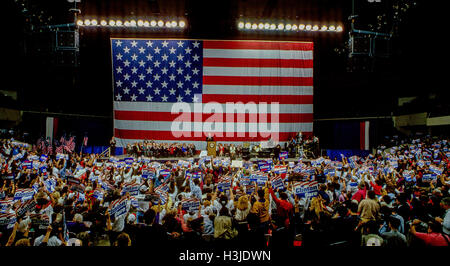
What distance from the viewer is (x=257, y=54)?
19.2 metres

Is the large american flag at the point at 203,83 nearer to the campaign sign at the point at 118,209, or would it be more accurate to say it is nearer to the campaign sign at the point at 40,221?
the campaign sign at the point at 118,209

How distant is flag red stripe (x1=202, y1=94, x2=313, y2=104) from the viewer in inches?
752

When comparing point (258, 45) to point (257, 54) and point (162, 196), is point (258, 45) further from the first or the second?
point (162, 196)

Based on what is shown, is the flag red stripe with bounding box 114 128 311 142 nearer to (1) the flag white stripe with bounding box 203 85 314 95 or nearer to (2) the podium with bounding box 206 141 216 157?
(2) the podium with bounding box 206 141 216 157

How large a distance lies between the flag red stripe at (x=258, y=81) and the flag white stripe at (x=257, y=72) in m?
0.21

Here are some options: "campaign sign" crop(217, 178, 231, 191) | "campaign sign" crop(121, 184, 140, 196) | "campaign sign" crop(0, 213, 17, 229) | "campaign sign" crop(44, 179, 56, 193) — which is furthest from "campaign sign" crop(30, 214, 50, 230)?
"campaign sign" crop(217, 178, 231, 191)

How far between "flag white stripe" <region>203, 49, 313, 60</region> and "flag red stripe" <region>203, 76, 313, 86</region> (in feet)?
4.72

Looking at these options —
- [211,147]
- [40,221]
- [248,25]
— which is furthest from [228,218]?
[211,147]

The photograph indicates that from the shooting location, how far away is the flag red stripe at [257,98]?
62.6ft

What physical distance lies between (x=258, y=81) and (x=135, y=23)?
8628 millimetres

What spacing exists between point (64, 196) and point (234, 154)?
12.7 meters

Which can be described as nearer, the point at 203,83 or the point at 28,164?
the point at 28,164

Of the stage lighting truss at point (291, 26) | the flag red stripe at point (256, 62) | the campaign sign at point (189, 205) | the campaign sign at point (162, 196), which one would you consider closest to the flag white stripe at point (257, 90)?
the flag red stripe at point (256, 62)
